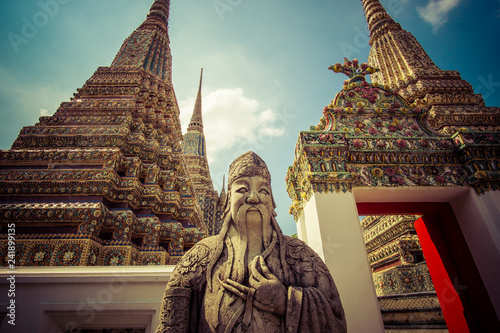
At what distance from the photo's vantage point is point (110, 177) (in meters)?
6.63

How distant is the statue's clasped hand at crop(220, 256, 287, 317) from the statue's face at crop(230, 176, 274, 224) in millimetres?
516

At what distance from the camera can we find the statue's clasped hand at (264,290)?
6.44ft

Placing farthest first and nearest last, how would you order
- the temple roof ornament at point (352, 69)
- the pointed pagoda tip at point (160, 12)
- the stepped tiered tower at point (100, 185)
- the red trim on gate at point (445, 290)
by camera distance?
the pointed pagoda tip at point (160, 12) < the temple roof ornament at point (352, 69) < the stepped tiered tower at point (100, 185) < the red trim on gate at point (445, 290)

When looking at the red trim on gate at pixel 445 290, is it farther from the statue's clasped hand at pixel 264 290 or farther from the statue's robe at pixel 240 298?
the statue's clasped hand at pixel 264 290

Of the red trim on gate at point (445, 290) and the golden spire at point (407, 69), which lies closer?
the red trim on gate at point (445, 290)

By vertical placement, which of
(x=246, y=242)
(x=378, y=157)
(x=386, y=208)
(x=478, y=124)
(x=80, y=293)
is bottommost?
(x=80, y=293)

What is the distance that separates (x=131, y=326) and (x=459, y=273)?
6.17m

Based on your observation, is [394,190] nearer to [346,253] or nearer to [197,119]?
[346,253]

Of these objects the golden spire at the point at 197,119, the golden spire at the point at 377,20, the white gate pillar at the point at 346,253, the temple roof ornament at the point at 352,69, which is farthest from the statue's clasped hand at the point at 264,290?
the golden spire at the point at 197,119

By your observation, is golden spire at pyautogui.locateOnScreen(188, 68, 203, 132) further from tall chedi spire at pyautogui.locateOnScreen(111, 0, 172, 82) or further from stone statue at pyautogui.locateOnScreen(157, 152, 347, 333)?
stone statue at pyautogui.locateOnScreen(157, 152, 347, 333)

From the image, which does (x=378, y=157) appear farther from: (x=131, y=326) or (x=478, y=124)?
(x=478, y=124)

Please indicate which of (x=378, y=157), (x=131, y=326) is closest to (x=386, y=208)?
(x=378, y=157)

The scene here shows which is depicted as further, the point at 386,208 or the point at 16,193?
the point at 16,193

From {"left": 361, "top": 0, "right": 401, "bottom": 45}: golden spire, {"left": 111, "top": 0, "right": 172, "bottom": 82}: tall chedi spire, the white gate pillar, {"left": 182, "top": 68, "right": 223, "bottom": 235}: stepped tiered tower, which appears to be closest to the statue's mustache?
the white gate pillar
